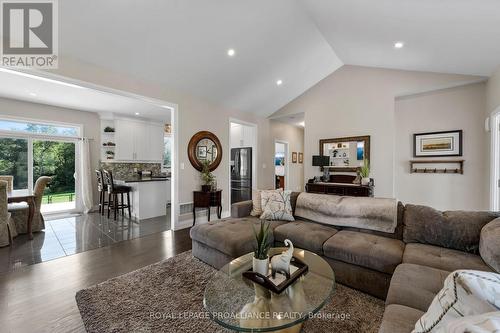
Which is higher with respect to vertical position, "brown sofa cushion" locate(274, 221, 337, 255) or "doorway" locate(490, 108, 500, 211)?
"doorway" locate(490, 108, 500, 211)

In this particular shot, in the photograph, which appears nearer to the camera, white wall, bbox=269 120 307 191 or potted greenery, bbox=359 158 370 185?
potted greenery, bbox=359 158 370 185

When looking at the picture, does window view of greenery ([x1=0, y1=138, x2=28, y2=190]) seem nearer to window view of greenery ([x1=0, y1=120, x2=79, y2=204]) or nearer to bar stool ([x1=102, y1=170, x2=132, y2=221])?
window view of greenery ([x1=0, y1=120, x2=79, y2=204])

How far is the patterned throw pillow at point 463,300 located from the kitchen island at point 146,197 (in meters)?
5.01

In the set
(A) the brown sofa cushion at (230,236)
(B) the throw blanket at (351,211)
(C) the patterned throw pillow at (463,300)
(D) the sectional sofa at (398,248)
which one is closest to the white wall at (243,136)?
(B) the throw blanket at (351,211)

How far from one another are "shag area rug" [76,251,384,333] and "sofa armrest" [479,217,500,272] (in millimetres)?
A: 858

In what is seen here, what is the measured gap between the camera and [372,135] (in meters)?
4.88

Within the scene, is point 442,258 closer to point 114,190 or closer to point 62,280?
point 62,280

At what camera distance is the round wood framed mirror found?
14.7 ft

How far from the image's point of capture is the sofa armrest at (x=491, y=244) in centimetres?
157

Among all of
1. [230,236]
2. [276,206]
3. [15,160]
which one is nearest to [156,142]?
[15,160]

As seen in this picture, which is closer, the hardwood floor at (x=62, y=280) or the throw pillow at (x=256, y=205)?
the hardwood floor at (x=62, y=280)

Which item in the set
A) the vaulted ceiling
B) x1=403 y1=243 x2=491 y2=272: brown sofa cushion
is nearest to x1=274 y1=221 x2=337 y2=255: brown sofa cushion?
x1=403 y1=243 x2=491 y2=272: brown sofa cushion

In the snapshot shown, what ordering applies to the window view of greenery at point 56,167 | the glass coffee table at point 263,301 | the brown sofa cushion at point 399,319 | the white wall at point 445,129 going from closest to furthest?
the brown sofa cushion at point 399,319 → the glass coffee table at point 263,301 → the white wall at point 445,129 → the window view of greenery at point 56,167

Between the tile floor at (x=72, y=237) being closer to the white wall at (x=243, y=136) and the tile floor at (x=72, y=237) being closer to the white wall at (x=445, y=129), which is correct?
the white wall at (x=243, y=136)
